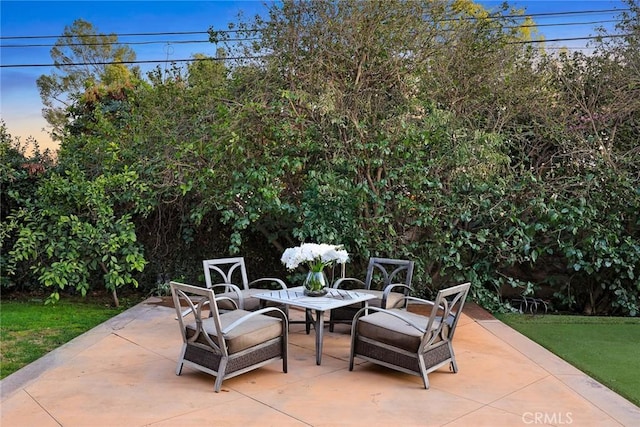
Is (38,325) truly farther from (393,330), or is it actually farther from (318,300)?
(393,330)

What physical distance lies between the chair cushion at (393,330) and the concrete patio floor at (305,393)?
1.00 ft

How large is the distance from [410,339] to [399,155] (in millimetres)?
3004

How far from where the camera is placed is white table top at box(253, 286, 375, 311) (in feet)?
14.0

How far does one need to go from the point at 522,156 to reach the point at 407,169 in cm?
180

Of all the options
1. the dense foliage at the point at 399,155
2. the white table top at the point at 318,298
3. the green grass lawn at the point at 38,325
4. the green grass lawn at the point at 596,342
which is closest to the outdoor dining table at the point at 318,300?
the white table top at the point at 318,298

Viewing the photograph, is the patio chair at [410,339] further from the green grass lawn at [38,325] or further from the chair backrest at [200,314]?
the green grass lawn at [38,325]

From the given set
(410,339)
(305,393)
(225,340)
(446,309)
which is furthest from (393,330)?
(225,340)

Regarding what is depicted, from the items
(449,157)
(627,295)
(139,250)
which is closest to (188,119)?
(139,250)

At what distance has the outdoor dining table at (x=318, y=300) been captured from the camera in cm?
423

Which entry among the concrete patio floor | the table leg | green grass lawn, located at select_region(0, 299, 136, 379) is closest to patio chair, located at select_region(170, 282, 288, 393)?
the concrete patio floor

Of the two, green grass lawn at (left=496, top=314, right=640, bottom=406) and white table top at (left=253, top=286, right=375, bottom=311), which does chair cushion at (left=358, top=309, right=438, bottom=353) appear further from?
green grass lawn at (left=496, top=314, right=640, bottom=406)

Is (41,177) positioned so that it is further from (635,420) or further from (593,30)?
(593,30)

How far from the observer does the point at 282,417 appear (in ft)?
10.4

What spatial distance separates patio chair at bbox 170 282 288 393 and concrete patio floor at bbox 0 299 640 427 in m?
0.13
